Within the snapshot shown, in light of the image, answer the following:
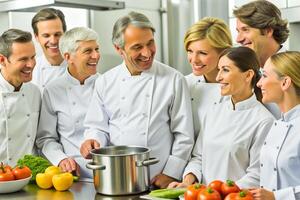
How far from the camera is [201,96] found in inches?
77.4

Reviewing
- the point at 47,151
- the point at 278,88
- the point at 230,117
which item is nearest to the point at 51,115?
the point at 47,151

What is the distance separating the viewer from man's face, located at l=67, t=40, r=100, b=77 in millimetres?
2176

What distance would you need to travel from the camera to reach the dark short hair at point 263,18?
199cm

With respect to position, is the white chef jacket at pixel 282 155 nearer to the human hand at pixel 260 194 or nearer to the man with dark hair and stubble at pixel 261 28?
the human hand at pixel 260 194

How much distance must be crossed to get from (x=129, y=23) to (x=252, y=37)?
0.47 metres

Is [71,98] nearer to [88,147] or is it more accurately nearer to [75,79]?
[75,79]

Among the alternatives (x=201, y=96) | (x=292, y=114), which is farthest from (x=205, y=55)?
(x=292, y=114)

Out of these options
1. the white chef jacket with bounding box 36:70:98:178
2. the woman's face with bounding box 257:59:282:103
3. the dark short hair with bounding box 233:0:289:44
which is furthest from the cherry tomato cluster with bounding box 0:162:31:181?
the dark short hair with bounding box 233:0:289:44

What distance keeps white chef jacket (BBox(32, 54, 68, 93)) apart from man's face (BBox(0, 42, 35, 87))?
0.91 feet

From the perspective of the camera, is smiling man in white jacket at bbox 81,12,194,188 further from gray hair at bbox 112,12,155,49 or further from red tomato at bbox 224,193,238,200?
red tomato at bbox 224,193,238,200

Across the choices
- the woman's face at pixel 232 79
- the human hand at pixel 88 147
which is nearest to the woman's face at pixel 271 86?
the woman's face at pixel 232 79

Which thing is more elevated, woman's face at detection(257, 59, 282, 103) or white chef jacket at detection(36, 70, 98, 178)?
woman's face at detection(257, 59, 282, 103)

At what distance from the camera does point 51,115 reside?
219 cm

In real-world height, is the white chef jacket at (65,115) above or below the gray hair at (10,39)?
below
